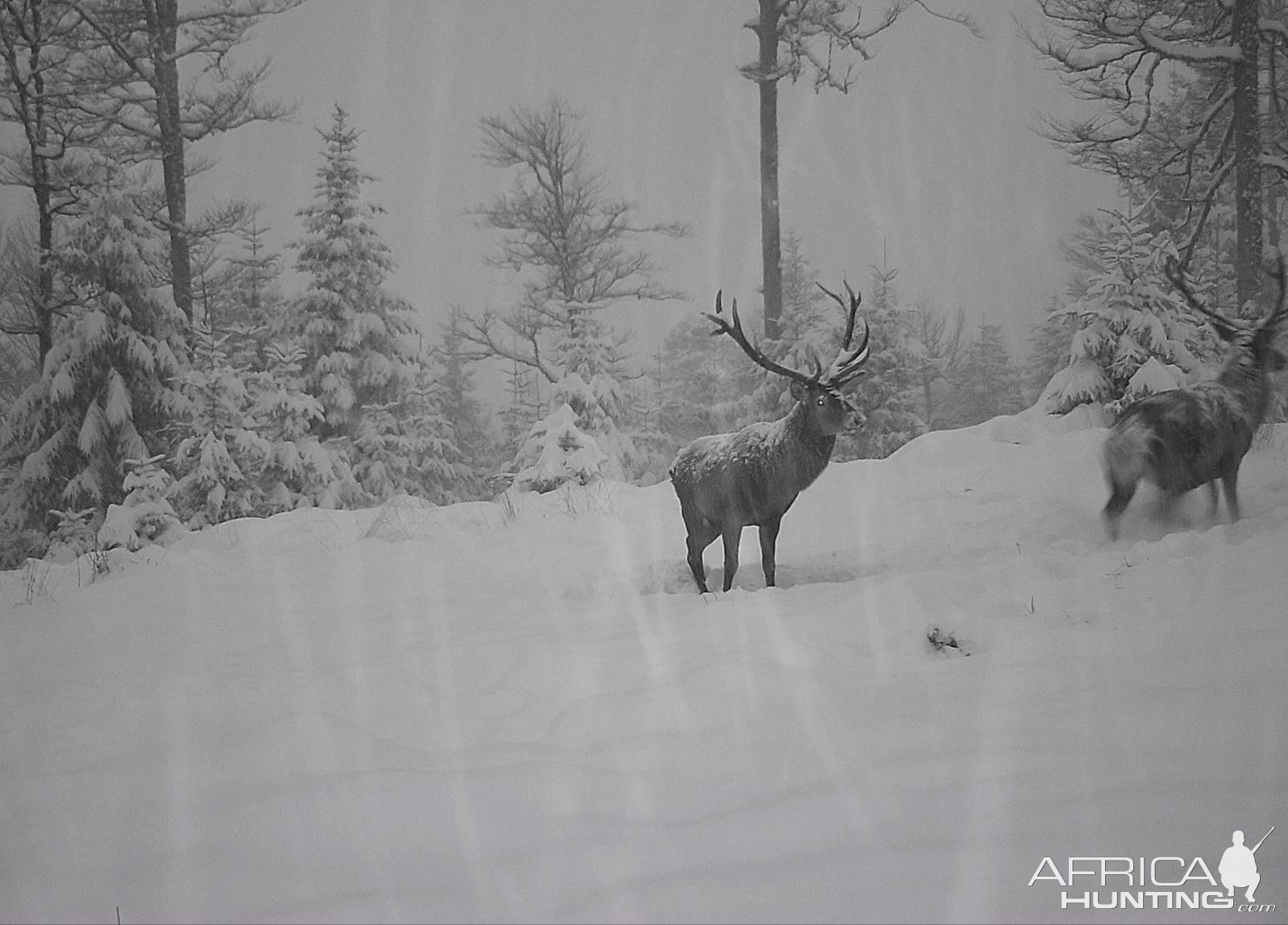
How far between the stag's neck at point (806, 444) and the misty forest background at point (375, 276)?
0.25 m

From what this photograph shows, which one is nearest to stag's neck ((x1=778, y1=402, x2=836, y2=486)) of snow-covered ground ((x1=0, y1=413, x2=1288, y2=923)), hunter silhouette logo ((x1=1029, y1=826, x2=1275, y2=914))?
snow-covered ground ((x1=0, y1=413, x2=1288, y2=923))

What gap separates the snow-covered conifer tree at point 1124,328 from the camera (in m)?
8.71

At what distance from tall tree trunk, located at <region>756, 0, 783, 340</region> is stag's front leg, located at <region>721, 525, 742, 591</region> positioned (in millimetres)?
7245

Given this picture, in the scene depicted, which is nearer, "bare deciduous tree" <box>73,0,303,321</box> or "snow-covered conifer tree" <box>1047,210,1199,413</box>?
"snow-covered conifer tree" <box>1047,210,1199,413</box>

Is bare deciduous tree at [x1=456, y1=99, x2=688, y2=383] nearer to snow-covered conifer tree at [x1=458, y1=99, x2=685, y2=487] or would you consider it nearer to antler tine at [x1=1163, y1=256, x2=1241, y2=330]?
snow-covered conifer tree at [x1=458, y1=99, x2=685, y2=487]

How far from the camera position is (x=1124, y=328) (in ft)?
29.2

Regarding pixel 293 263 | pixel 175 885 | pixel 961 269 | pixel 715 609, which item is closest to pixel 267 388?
pixel 293 263

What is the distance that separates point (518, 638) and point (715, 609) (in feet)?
3.26

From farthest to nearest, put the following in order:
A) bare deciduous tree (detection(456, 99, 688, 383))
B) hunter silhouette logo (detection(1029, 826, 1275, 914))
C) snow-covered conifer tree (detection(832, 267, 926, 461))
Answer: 1. snow-covered conifer tree (detection(832, 267, 926, 461))
2. bare deciduous tree (detection(456, 99, 688, 383))
3. hunter silhouette logo (detection(1029, 826, 1275, 914))

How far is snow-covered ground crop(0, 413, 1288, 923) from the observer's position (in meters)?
1.46

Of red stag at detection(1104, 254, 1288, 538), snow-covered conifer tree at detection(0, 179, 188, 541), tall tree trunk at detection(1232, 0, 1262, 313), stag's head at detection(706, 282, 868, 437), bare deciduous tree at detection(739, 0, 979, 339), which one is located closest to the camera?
red stag at detection(1104, 254, 1288, 538)

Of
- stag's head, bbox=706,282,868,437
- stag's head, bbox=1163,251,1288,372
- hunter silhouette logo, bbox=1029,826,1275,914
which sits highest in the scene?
stag's head, bbox=1163,251,1288,372

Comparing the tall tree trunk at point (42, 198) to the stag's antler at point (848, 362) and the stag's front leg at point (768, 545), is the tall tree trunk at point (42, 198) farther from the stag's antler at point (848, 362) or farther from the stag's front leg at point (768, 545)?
the stag's antler at point (848, 362)

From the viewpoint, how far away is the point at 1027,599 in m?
3.14
